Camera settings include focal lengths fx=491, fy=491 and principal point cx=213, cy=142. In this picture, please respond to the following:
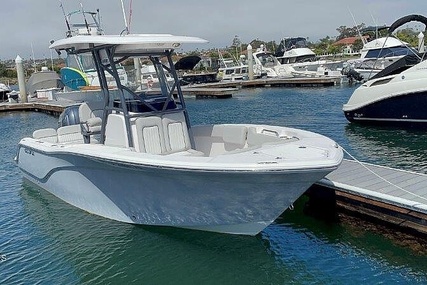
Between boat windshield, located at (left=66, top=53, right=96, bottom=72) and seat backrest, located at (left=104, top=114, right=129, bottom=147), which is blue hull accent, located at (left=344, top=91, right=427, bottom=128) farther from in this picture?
seat backrest, located at (left=104, top=114, right=129, bottom=147)

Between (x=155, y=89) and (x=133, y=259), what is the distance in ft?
10.1

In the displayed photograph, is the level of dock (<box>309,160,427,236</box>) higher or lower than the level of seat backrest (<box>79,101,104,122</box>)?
lower

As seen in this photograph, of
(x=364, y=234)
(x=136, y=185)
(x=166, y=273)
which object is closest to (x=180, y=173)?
(x=136, y=185)

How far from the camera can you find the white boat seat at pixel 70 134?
10.4 meters

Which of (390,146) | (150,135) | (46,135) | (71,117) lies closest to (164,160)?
(150,135)

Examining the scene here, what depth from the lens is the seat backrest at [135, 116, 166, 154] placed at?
8281 millimetres

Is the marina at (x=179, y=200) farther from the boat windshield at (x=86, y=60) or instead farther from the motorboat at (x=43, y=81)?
the motorboat at (x=43, y=81)

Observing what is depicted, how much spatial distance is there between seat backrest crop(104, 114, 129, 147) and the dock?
12.1ft

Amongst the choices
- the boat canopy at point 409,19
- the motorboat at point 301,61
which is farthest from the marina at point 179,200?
the motorboat at point 301,61

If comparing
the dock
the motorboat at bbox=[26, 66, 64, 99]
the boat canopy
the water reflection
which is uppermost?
the boat canopy

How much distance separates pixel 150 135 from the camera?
27.5 ft

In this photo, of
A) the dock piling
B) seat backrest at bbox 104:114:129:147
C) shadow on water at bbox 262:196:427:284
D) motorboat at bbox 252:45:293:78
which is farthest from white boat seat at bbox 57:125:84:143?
motorboat at bbox 252:45:293:78

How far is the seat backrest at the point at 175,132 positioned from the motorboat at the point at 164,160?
0.02m

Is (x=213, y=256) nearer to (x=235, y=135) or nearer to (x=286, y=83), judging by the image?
(x=235, y=135)
